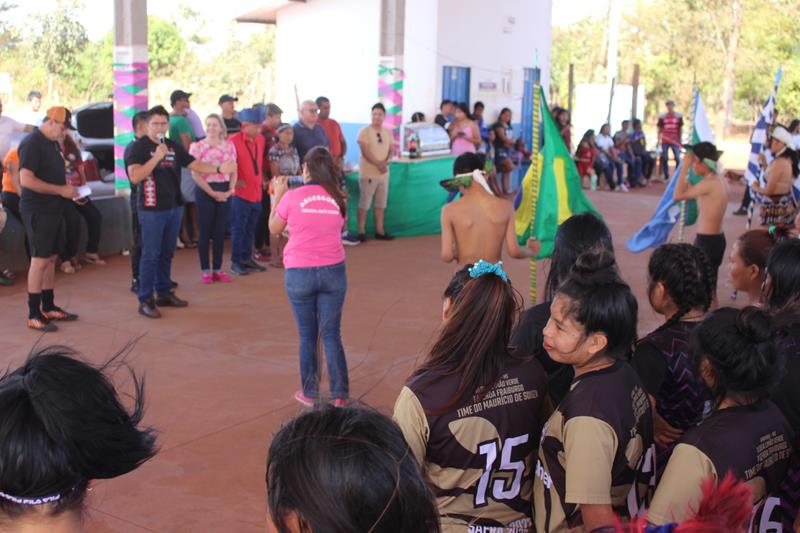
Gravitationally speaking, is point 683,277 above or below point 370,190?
above

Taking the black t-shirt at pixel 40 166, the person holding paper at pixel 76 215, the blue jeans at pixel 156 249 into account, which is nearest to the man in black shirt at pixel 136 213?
the blue jeans at pixel 156 249

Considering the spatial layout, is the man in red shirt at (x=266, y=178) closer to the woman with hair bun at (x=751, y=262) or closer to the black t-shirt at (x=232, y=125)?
the black t-shirt at (x=232, y=125)

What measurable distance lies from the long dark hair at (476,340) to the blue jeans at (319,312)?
2819 mm

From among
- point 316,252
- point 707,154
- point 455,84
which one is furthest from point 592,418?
point 455,84

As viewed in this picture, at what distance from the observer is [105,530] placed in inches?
163

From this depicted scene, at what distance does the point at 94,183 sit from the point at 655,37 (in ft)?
118

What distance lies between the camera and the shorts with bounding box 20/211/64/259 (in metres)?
7.24

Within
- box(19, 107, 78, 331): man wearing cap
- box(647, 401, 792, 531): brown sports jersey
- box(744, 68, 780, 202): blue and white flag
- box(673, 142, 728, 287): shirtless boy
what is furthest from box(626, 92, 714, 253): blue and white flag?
box(647, 401, 792, 531): brown sports jersey

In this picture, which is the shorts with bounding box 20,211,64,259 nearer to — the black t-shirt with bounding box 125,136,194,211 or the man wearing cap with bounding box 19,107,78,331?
the man wearing cap with bounding box 19,107,78,331

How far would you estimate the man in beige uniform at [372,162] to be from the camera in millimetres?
12242

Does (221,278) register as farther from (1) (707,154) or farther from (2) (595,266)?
(2) (595,266)

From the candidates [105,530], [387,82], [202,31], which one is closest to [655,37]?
[202,31]

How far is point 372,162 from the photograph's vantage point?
12312mm

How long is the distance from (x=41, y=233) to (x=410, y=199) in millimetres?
6959
